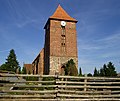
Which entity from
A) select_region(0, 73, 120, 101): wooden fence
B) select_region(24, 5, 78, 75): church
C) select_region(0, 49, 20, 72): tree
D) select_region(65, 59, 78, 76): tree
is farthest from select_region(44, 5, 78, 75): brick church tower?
select_region(0, 73, 120, 101): wooden fence

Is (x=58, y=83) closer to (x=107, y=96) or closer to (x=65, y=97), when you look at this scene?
(x=65, y=97)

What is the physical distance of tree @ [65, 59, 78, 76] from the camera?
128ft

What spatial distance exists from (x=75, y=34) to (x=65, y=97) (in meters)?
38.1

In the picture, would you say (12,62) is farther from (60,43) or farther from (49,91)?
(49,91)

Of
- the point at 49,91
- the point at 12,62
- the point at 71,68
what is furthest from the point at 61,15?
the point at 49,91

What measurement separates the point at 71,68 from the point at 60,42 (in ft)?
26.8

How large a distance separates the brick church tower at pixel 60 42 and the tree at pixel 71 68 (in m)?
1.74

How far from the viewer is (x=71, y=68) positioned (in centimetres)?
3947

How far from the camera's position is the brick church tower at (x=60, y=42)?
141ft

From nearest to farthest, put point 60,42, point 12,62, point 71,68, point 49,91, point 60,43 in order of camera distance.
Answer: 1. point 49,91
2. point 71,68
3. point 60,43
4. point 60,42
5. point 12,62

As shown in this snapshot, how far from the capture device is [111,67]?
168 feet

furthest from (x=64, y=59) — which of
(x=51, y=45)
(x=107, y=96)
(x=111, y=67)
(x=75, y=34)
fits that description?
(x=107, y=96)

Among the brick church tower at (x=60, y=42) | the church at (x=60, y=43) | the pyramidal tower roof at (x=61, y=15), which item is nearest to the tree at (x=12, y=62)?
the church at (x=60, y=43)

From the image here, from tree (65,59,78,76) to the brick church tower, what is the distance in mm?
1740
